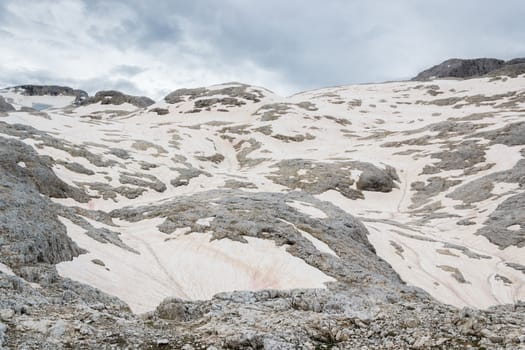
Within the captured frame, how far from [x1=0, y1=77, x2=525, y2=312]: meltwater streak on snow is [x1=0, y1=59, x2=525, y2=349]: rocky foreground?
9.9 inches

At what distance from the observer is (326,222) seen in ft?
118

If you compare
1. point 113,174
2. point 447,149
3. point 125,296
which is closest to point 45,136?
point 113,174

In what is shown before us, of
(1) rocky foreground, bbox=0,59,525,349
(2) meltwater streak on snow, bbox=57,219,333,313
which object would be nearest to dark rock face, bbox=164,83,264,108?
(1) rocky foreground, bbox=0,59,525,349

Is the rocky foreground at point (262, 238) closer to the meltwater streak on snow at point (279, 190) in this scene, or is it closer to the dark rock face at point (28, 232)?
the dark rock face at point (28, 232)

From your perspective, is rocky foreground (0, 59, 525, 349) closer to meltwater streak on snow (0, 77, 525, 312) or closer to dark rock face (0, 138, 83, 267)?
dark rock face (0, 138, 83, 267)

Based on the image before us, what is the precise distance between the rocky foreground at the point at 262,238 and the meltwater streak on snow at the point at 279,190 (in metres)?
0.25

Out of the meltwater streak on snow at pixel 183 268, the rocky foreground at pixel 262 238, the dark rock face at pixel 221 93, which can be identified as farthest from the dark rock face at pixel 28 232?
the dark rock face at pixel 221 93

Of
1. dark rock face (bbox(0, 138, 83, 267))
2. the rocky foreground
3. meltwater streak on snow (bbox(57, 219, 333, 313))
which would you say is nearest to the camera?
the rocky foreground

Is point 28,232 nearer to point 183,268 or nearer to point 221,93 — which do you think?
point 183,268

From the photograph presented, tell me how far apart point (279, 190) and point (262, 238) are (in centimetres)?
3584

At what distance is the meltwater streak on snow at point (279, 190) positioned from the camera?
79.3 ft

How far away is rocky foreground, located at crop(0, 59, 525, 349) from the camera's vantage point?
35.5ft

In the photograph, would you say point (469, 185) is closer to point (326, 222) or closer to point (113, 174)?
point (326, 222)

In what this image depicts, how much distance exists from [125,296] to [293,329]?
1123 centimetres
